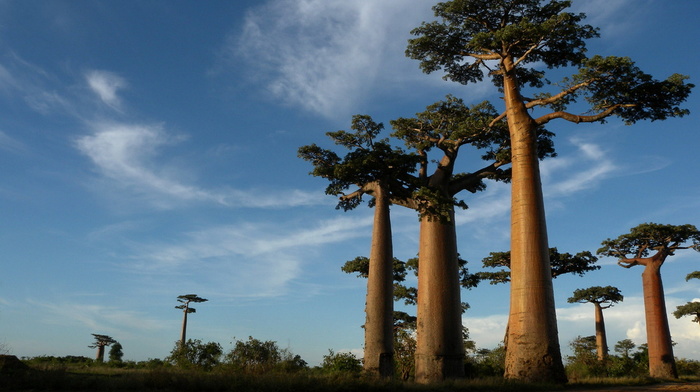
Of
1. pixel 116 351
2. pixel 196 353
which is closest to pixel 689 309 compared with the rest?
pixel 196 353

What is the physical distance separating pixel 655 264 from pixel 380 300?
20422mm

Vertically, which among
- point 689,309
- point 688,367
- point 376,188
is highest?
point 376,188

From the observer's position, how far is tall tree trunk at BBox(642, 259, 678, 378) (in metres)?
29.9

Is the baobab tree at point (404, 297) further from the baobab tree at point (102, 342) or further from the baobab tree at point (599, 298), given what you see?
the baobab tree at point (102, 342)

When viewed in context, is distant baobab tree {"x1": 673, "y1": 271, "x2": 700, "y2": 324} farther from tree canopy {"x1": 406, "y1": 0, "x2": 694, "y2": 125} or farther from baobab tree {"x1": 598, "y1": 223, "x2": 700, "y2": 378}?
tree canopy {"x1": 406, "y1": 0, "x2": 694, "y2": 125}

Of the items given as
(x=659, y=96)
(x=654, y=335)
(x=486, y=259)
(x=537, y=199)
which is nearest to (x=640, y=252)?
(x=654, y=335)

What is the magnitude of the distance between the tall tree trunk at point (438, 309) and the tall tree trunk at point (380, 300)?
1550 millimetres

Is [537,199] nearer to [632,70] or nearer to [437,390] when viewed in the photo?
[632,70]

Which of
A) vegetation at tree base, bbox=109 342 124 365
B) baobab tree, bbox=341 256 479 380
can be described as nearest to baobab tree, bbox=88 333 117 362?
vegetation at tree base, bbox=109 342 124 365

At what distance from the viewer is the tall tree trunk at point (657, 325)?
29891 millimetres

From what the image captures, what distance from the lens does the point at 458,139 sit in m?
21.1

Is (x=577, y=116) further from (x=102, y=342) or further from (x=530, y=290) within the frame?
(x=102, y=342)

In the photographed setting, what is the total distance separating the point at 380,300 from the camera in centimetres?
2075

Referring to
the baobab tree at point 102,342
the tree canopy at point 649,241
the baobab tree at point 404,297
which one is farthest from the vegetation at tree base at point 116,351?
the tree canopy at point 649,241
